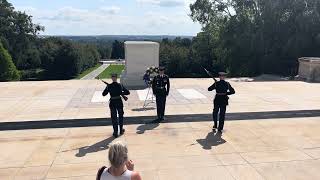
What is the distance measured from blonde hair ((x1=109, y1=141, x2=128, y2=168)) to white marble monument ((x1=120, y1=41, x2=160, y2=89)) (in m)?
12.2

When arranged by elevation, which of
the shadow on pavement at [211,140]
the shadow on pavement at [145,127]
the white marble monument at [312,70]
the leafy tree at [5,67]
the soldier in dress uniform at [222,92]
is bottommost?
the leafy tree at [5,67]

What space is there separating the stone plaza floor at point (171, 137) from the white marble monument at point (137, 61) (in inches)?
72.0

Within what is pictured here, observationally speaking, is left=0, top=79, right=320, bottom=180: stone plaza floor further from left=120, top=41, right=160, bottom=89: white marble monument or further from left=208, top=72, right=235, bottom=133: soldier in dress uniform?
left=120, top=41, right=160, bottom=89: white marble monument

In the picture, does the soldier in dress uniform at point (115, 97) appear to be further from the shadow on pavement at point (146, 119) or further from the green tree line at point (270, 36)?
the green tree line at point (270, 36)

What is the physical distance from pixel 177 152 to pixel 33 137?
315cm

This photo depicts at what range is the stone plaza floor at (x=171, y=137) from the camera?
6.50 meters

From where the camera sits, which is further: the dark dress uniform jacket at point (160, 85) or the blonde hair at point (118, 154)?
the dark dress uniform jacket at point (160, 85)

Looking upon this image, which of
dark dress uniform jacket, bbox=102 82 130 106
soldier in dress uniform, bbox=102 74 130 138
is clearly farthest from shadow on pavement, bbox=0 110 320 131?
dark dress uniform jacket, bbox=102 82 130 106

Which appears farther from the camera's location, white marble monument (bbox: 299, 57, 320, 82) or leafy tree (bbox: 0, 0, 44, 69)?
leafy tree (bbox: 0, 0, 44, 69)

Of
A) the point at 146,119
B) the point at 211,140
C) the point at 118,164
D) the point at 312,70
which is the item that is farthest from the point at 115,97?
the point at 312,70

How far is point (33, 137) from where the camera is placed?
8414mm

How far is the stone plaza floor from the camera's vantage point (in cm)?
650

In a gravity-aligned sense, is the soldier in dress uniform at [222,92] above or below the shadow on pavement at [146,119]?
above

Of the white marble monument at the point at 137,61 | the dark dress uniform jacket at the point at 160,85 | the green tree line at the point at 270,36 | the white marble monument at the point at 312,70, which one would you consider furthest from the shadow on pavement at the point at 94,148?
the green tree line at the point at 270,36
